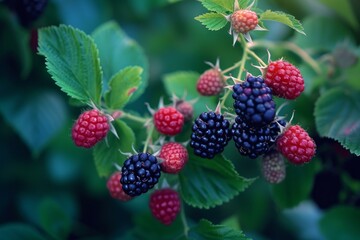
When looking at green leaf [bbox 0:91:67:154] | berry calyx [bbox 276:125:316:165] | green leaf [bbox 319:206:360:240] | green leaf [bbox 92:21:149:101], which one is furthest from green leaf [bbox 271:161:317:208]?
green leaf [bbox 0:91:67:154]

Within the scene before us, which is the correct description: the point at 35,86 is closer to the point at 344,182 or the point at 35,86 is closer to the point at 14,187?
the point at 14,187

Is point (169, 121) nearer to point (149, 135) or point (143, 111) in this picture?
point (149, 135)

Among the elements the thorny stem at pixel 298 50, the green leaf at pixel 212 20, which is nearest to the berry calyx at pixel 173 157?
the green leaf at pixel 212 20

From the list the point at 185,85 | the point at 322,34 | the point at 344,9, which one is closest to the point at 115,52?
the point at 185,85

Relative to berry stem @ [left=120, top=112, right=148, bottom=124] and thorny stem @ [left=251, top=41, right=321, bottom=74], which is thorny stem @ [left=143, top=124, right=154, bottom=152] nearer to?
berry stem @ [left=120, top=112, right=148, bottom=124]

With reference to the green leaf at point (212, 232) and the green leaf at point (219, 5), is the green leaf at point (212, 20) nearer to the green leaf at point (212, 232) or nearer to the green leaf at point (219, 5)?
the green leaf at point (219, 5)
